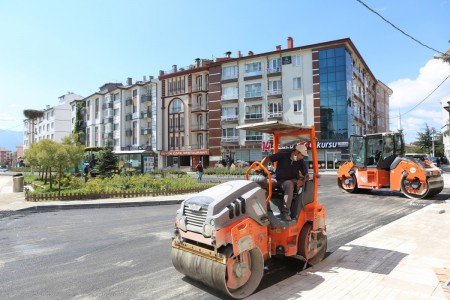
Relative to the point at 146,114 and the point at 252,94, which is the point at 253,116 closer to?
the point at 252,94

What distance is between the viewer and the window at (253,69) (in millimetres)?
46928

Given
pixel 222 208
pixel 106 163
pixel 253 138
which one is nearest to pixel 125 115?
pixel 253 138

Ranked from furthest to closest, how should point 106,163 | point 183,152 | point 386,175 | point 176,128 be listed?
point 176,128, point 183,152, point 106,163, point 386,175

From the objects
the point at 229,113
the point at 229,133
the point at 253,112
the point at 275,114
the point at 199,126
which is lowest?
the point at 229,133

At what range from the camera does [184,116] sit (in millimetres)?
54688

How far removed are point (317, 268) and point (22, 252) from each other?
5824 millimetres

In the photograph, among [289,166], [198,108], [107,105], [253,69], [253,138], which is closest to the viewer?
[289,166]

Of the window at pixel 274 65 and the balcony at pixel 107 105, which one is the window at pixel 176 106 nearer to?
the window at pixel 274 65

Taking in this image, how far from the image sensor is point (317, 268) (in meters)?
5.39

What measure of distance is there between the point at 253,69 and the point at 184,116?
14.7 metres

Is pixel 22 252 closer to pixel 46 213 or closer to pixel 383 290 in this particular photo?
pixel 46 213

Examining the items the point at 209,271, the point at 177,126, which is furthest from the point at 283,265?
the point at 177,126

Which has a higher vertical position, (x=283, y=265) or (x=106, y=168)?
(x=106, y=168)

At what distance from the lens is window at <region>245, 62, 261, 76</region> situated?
4693cm
